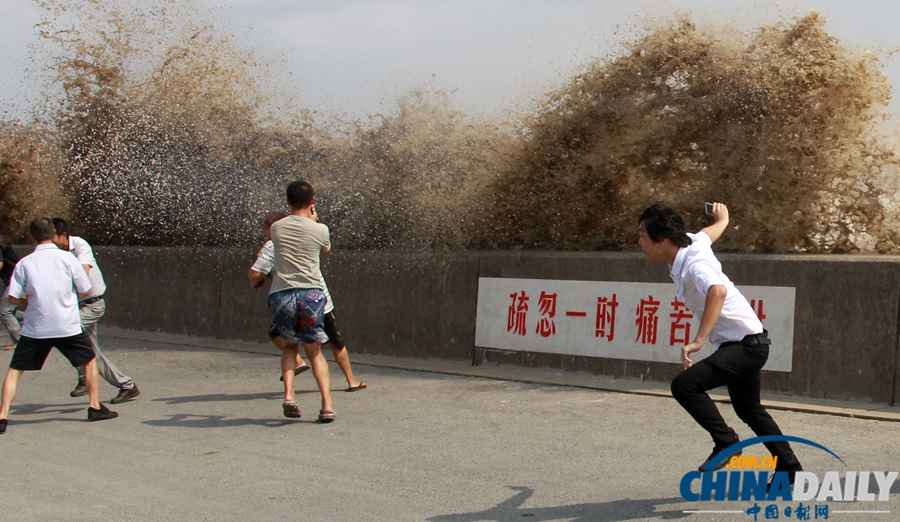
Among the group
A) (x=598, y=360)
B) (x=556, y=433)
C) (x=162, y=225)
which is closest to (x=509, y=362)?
(x=598, y=360)

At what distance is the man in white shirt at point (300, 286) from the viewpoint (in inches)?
249

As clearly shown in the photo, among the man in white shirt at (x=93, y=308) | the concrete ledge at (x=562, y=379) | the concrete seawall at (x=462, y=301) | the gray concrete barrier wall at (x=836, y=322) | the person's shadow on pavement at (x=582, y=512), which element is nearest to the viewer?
the person's shadow on pavement at (x=582, y=512)

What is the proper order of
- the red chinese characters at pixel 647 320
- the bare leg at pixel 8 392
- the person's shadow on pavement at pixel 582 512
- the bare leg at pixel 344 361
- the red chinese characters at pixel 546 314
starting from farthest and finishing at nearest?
the red chinese characters at pixel 546 314, the red chinese characters at pixel 647 320, the bare leg at pixel 344 361, the bare leg at pixel 8 392, the person's shadow on pavement at pixel 582 512

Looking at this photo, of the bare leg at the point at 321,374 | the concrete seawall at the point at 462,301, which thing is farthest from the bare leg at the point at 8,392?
the concrete seawall at the point at 462,301

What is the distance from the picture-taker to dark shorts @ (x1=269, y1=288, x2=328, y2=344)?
6344 millimetres

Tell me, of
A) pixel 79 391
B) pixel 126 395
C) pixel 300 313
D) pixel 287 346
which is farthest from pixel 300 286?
pixel 79 391

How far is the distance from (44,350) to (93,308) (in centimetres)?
75

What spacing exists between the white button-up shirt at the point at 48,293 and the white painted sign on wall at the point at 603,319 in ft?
13.3

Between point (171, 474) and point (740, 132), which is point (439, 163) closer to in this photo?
point (740, 132)

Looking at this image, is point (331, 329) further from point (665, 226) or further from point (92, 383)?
point (665, 226)

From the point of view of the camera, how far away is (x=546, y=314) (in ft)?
27.7

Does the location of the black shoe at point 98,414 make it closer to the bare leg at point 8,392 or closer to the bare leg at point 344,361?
the bare leg at point 8,392

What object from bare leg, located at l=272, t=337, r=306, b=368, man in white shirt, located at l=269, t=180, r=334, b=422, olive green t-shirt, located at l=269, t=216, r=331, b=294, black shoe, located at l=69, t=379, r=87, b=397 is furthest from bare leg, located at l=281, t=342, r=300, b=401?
→ black shoe, located at l=69, t=379, r=87, b=397

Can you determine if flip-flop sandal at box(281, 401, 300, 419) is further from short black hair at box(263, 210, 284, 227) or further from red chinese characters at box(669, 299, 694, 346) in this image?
red chinese characters at box(669, 299, 694, 346)
